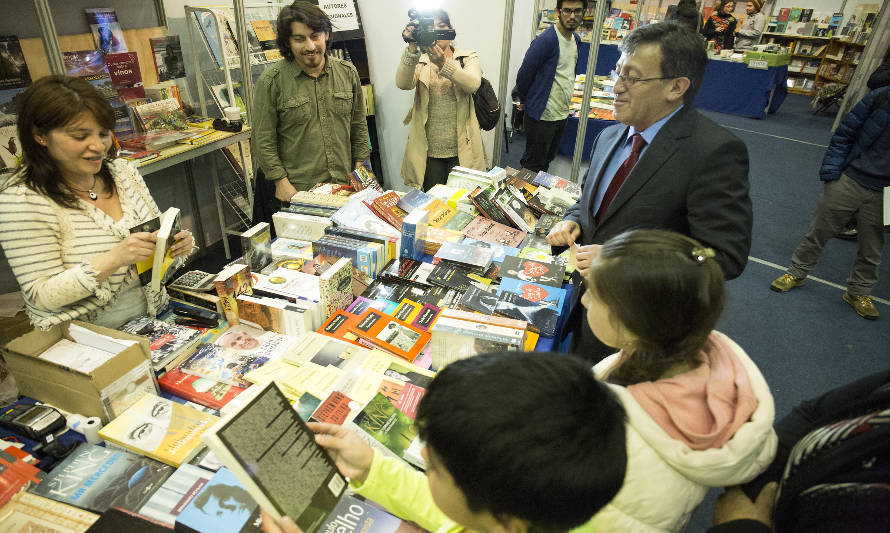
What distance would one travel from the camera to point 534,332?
1.94m

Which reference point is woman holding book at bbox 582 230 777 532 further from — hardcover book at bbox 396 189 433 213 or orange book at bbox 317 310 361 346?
hardcover book at bbox 396 189 433 213

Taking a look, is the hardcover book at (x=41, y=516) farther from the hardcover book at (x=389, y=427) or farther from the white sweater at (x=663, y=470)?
the white sweater at (x=663, y=470)

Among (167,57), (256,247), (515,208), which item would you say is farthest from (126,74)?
(515,208)

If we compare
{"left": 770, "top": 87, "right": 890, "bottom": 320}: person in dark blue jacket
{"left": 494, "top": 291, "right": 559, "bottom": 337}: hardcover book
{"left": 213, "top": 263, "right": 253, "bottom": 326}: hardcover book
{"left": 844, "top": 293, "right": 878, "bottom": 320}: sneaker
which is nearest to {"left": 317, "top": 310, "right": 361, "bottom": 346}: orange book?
{"left": 213, "top": 263, "right": 253, "bottom": 326}: hardcover book

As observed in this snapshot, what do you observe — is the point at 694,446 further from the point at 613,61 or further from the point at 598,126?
the point at 613,61

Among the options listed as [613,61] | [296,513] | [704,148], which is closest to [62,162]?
[296,513]

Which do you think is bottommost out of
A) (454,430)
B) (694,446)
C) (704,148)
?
(694,446)

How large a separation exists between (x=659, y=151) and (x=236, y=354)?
5.85 feet

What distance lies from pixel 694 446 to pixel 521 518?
0.44 metres

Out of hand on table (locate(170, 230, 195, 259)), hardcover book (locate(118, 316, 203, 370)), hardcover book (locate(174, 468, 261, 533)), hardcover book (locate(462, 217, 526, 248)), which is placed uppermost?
hand on table (locate(170, 230, 195, 259))

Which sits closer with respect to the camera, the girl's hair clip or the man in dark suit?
the girl's hair clip

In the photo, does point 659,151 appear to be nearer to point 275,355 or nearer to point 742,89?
point 275,355

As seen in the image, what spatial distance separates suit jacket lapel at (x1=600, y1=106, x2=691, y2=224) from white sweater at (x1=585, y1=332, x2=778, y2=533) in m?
1.12

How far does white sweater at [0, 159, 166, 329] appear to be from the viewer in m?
1.63
